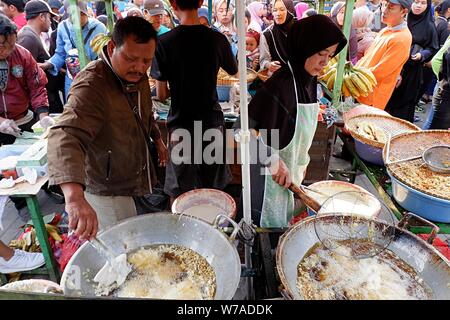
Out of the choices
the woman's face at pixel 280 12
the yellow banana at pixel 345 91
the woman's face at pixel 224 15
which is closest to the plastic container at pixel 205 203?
the yellow banana at pixel 345 91

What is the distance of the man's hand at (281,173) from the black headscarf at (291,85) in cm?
15

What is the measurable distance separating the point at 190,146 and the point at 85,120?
151cm

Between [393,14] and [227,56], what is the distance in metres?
2.42

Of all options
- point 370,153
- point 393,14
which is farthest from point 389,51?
point 370,153

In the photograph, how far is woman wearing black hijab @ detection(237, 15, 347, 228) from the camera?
6.48 ft

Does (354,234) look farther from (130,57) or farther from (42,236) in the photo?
(42,236)

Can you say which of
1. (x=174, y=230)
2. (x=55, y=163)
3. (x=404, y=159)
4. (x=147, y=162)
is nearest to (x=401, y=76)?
(x=404, y=159)

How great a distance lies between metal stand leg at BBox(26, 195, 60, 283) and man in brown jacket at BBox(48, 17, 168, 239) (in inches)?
23.2

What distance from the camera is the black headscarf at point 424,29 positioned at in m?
5.11

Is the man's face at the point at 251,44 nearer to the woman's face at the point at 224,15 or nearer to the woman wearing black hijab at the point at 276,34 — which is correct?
the woman wearing black hijab at the point at 276,34

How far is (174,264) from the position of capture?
156 centimetres

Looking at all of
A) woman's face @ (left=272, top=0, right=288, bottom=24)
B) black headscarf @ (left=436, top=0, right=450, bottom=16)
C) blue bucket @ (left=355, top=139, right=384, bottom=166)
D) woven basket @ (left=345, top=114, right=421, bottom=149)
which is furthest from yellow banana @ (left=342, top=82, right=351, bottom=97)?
black headscarf @ (left=436, top=0, right=450, bottom=16)

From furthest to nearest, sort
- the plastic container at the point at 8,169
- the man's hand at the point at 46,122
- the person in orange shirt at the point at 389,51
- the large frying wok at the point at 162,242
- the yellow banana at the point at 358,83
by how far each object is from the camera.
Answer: the person in orange shirt at the point at 389,51
the yellow banana at the point at 358,83
the man's hand at the point at 46,122
the plastic container at the point at 8,169
the large frying wok at the point at 162,242

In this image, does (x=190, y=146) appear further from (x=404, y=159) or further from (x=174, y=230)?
(x=404, y=159)
